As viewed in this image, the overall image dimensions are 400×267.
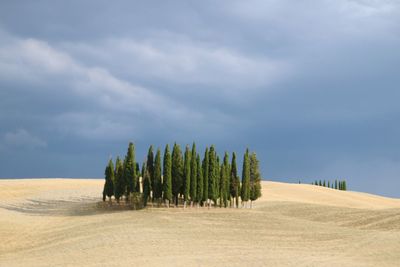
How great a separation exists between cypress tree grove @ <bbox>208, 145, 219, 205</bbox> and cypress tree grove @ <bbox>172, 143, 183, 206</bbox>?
384cm

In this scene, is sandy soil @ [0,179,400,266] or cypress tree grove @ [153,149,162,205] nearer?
sandy soil @ [0,179,400,266]

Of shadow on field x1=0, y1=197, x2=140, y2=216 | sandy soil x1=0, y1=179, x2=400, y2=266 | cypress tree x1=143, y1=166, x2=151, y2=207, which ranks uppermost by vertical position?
cypress tree x1=143, y1=166, x2=151, y2=207

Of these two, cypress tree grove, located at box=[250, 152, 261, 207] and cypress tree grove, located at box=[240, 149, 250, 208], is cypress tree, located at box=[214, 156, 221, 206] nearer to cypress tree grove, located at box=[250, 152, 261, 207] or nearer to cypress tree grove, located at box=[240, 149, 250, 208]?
cypress tree grove, located at box=[240, 149, 250, 208]

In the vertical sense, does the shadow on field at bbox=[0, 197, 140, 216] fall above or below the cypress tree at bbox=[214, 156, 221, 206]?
below

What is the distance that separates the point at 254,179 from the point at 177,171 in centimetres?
1450

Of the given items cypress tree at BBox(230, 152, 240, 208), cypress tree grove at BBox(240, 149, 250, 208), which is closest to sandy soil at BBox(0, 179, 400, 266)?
cypress tree grove at BBox(240, 149, 250, 208)

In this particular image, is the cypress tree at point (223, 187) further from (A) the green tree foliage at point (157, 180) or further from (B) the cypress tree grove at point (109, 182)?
(B) the cypress tree grove at point (109, 182)

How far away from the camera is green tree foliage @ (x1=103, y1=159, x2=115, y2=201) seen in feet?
220

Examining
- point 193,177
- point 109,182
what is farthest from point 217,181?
point 109,182

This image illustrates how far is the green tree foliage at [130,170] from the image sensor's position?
6364cm

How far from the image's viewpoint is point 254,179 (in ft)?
237

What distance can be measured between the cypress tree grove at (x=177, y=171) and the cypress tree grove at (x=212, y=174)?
12.6 feet

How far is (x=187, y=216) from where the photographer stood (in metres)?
53.1

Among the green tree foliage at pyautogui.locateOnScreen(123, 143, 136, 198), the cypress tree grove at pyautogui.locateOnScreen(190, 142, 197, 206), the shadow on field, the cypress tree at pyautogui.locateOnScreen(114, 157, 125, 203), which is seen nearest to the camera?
the shadow on field
